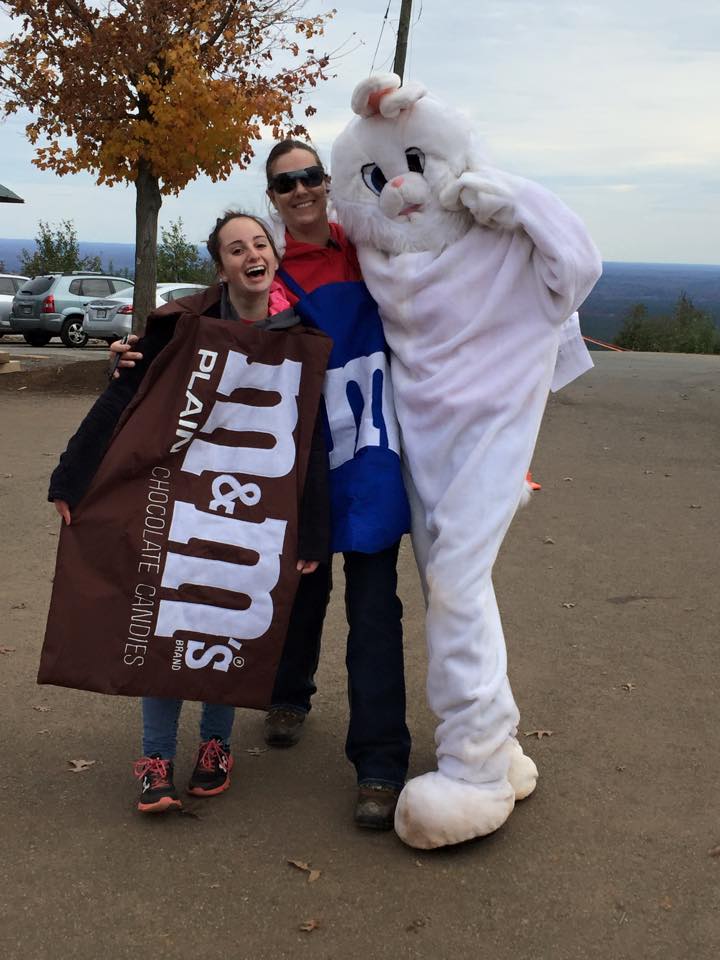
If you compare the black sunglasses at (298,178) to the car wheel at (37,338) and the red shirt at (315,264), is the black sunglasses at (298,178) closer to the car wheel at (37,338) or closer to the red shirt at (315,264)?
the red shirt at (315,264)

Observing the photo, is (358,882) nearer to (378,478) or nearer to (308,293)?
(378,478)

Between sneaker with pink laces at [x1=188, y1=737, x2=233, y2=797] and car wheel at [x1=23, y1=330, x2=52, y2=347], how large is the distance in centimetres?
2142

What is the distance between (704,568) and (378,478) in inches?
136

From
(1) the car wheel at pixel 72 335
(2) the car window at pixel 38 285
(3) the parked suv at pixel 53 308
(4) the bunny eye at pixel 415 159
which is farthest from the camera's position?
(2) the car window at pixel 38 285

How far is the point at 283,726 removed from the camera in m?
4.11

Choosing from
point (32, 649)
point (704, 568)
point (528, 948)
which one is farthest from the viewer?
point (704, 568)

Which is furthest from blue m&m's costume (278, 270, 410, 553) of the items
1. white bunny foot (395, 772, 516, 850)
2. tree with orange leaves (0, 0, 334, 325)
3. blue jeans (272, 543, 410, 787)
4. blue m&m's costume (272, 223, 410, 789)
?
tree with orange leaves (0, 0, 334, 325)

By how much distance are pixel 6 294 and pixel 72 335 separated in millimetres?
3025

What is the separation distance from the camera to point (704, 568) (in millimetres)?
6285

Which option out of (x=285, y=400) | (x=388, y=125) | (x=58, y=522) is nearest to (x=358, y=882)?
(x=285, y=400)

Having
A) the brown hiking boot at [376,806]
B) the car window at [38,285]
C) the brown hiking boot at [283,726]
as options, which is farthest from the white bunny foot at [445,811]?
the car window at [38,285]

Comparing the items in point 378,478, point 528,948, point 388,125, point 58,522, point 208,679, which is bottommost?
point 58,522

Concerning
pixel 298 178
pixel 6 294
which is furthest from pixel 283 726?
pixel 6 294

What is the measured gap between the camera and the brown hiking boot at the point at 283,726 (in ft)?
13.4
